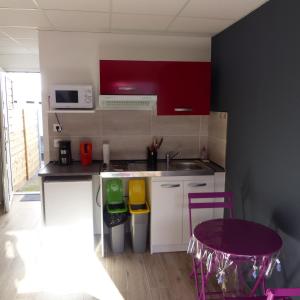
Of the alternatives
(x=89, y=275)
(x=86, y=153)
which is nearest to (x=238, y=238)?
(x=89, y=275)

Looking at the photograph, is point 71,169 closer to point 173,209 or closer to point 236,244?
point 173,209

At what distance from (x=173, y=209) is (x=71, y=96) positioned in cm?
150

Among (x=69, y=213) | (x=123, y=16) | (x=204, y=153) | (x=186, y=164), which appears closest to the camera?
(x=123, y=16)

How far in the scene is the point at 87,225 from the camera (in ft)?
9.33

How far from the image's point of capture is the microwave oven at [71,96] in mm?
2900

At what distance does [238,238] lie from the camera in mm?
A: 1771

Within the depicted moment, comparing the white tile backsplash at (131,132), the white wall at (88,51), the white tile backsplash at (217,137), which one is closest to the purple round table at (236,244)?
the white tile backsplash at (217,137)

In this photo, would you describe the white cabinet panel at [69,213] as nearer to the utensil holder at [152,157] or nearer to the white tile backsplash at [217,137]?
the utensil holder at [152,157]

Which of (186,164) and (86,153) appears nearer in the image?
(86,153)

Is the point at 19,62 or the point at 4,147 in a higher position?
the point at 19,62

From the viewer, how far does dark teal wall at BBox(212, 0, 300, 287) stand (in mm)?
1825

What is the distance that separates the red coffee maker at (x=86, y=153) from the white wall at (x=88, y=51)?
1.43 ft

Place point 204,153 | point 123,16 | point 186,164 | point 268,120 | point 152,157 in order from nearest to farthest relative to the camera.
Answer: point 268,120, point 123,16, point 152,157, point 186,164, point 204,153

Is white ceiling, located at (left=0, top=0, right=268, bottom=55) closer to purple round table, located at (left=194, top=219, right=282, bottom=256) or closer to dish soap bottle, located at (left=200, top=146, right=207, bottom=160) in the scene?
dish soap bottle, located at (left=200, top=146, right=207, bottom=160)
